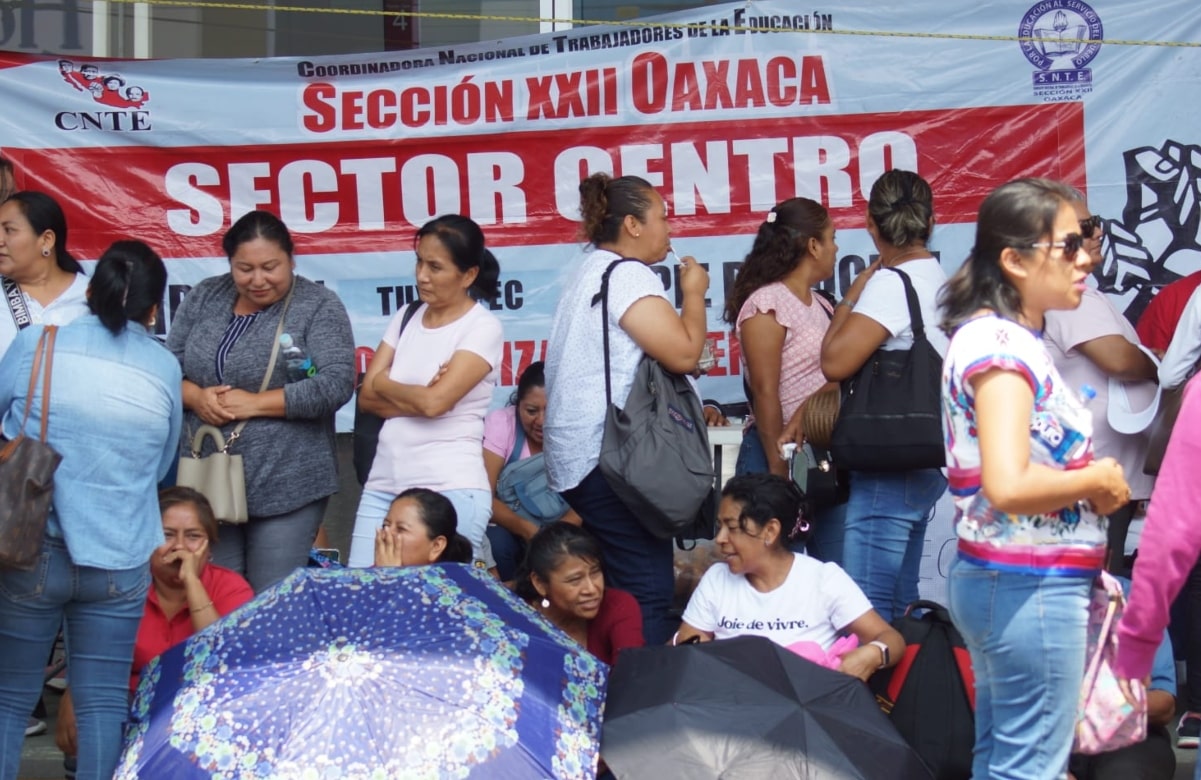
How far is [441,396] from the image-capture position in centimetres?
467

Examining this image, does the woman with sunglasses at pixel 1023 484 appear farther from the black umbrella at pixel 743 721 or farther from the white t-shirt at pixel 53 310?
the white t-shirt at pixel 53 310

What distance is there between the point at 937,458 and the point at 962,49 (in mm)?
2226

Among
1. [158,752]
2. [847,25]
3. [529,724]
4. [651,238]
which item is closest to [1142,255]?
[847,25]

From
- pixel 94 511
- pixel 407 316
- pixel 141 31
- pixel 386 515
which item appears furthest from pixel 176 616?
pixel 141 31

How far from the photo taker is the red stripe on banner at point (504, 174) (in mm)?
6148

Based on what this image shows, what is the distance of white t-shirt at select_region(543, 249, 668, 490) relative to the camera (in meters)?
4.62

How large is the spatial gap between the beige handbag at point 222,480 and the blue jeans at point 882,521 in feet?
5.92

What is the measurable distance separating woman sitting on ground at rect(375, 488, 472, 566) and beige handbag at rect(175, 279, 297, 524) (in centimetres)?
46

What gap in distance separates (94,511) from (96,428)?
20 centimetres

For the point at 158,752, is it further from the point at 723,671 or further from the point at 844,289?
the point at 844,289

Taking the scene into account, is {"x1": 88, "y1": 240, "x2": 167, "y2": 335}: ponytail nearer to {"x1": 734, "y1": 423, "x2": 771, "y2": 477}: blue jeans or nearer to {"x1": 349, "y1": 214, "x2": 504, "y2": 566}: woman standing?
{"x1": 349, "y1": 214, "x2": 504, "y2": 566}: woman standing

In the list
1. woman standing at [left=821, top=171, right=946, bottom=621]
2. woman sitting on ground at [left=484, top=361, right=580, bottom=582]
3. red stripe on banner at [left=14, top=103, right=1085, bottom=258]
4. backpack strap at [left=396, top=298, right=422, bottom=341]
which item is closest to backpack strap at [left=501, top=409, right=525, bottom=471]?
woman sitting on ground at [left=484, top=361, right=580, bottom=582]

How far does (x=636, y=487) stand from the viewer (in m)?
4.50

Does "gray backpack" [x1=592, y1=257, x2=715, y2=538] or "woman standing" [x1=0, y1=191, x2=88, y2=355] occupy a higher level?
"woman standing" [x1=0, y1=191, x2=88, y2=355]
